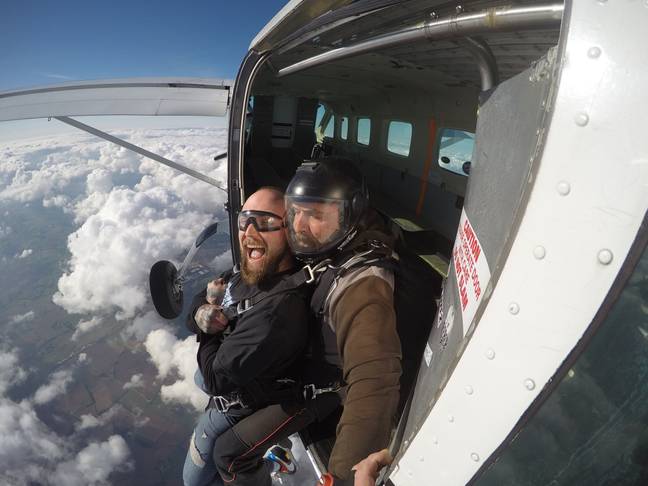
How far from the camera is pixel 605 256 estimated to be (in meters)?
0.48

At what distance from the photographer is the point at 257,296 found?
1.73 meters

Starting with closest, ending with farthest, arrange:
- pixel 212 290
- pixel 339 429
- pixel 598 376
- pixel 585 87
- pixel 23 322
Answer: pixel 585 87, pixel 598 376, pixel 339 429, pixel 212 290, pixel 23 322

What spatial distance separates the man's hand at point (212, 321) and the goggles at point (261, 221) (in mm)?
531

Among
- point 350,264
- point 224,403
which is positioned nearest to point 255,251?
point 350,264

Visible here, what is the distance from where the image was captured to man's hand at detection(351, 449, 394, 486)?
1.07 metres

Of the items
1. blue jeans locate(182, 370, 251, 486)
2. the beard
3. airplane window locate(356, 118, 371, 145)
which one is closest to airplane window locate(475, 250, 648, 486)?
the beard

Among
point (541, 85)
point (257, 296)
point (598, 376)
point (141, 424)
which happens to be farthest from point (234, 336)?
point (141, 424)

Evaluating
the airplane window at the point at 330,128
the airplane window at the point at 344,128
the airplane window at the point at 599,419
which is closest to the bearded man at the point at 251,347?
the airplane window at the point at 599,419

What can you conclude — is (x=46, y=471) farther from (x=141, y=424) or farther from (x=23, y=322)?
(x=23, y=322)

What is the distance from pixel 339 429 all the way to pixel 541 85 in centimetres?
125

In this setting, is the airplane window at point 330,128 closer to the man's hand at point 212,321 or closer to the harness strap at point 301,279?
the man's hand at point 212,321

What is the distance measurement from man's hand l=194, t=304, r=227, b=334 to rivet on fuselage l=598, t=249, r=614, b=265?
1.84 m

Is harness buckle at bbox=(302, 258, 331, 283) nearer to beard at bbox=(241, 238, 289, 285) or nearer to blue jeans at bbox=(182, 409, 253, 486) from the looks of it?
beard at bbox=(241, 238, 289, 285)

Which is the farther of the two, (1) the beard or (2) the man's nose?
(1) the beard
